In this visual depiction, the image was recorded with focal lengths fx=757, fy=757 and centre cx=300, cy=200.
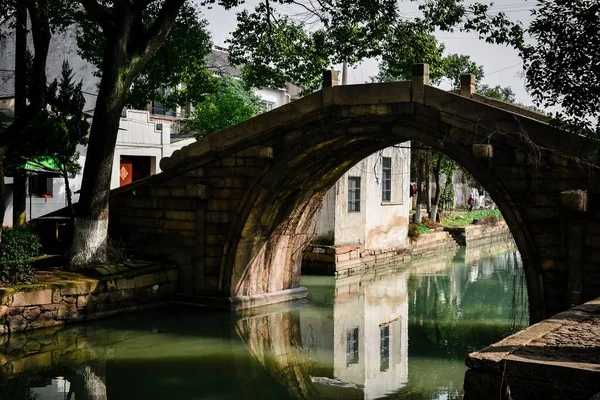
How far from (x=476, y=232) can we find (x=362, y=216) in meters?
8.44

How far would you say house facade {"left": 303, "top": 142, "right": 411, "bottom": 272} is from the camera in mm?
17531

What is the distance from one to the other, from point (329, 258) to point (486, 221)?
454 inches

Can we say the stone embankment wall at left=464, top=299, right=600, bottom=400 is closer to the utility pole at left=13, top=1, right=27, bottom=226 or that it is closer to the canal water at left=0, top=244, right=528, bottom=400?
the canal water at left=0, top=244, right=528, bottom=400

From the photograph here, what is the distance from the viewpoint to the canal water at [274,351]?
28.6ft

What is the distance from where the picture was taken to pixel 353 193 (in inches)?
730

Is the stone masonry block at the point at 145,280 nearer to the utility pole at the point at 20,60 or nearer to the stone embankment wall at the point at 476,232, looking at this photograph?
the utility pole at the point at 20,60

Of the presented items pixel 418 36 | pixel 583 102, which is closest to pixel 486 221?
pixel 418 36

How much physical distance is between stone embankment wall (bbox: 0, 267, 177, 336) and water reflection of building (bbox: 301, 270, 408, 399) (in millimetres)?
Result: 2525

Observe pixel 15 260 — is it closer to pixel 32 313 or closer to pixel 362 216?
pixel 32 313

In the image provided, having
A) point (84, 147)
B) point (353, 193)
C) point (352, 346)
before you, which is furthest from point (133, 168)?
point (352, 346)

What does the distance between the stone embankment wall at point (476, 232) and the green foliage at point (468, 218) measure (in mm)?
283

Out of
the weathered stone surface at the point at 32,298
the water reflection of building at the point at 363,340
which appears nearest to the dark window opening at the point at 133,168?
the water reflection of building at the point at 363,340

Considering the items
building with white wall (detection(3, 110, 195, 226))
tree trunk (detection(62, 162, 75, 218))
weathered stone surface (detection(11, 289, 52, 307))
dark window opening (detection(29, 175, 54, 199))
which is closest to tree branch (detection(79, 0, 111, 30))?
tree trunk (detection(62, 162, 75, 218))

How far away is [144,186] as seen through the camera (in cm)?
1352
